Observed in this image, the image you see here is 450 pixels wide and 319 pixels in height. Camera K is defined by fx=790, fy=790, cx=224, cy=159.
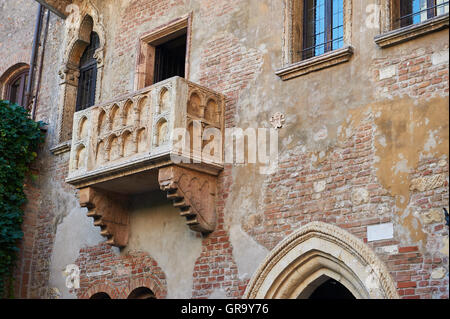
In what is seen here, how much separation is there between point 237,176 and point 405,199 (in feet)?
8.17

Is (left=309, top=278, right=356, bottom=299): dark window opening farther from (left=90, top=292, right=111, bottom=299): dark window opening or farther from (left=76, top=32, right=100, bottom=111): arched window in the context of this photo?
(left=76, top=32, right=100, bottom=111): arched window

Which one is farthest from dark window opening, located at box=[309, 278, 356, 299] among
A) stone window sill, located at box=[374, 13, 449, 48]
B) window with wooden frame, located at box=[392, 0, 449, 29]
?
window with wooden frame, located at box=[392, 0, 449, 29]

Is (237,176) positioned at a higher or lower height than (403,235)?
higher

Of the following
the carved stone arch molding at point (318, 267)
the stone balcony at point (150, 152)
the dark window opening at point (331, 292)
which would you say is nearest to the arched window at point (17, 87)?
the stone balcony at point (150, 152)

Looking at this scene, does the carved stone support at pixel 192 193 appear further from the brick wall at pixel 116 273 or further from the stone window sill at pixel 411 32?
the stone window sill at pixel 411 32

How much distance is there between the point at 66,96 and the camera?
13.2 meters

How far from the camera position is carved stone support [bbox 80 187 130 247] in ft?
35.9

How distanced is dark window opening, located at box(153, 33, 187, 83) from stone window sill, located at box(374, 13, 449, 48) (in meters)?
3.94

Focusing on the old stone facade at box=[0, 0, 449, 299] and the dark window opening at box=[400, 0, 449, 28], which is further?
the dark window opening at box=[400, 0, 449, 28]

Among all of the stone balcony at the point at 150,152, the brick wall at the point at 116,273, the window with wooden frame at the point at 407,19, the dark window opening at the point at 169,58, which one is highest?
the dark window opening at the point at 169,58

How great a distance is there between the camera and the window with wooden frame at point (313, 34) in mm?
9211
